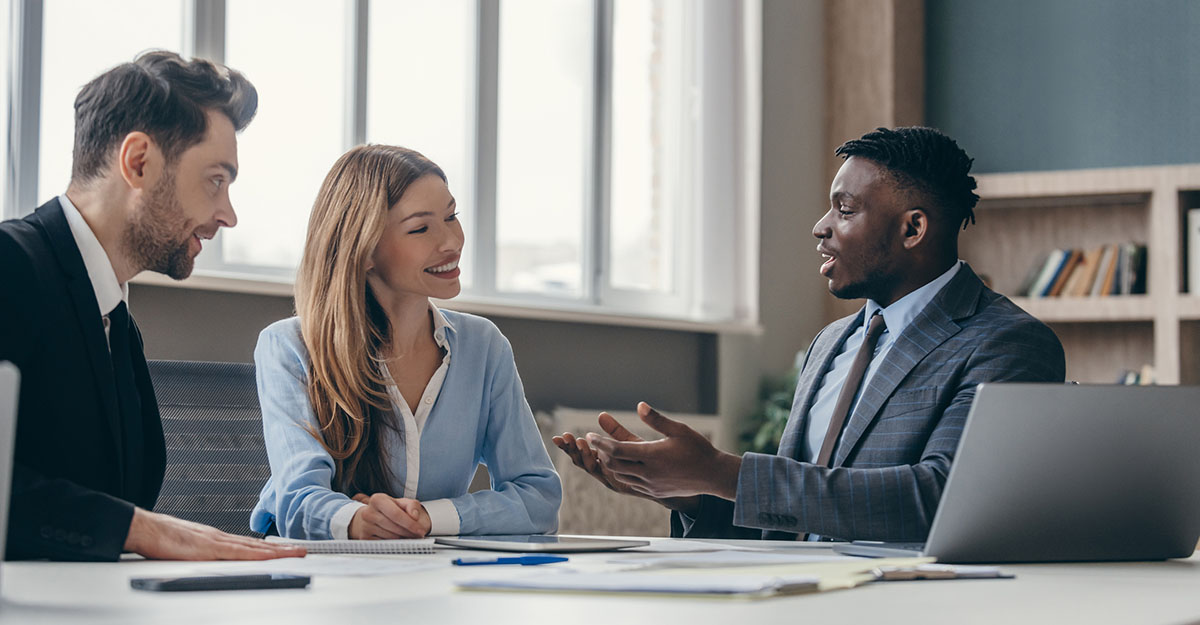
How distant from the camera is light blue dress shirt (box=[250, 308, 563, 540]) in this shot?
1.78 metres

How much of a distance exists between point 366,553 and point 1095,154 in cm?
426

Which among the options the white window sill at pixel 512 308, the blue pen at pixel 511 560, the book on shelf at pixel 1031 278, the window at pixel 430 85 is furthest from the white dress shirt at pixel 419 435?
the book on shelf at pixel 1031 278

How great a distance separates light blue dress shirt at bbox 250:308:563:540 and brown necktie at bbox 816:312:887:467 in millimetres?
417

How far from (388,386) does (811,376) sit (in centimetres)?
74

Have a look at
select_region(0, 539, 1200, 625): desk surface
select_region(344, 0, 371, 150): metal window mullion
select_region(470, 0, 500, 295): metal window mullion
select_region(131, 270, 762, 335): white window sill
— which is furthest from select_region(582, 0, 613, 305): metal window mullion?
select_region(0, 539, 1200, 625): desk surface

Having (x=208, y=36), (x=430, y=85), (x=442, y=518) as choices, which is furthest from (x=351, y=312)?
(x=430, y=85)

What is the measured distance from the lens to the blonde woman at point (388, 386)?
1809 millimetres

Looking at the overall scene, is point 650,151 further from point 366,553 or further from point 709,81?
point 366,553

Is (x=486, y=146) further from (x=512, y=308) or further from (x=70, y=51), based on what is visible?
(x=70, y=51)

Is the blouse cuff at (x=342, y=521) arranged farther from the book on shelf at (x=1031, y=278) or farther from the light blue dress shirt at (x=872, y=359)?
the book on shelf at (x=1031, y=278)

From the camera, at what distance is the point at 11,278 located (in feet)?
4.75

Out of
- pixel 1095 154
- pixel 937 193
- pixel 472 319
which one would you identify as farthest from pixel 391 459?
pixel 1095 154

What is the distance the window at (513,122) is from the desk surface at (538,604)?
2.18m

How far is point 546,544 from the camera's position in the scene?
1.41 m
